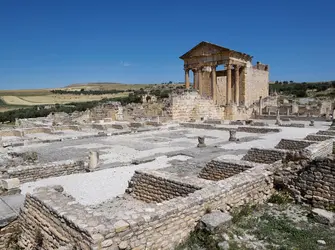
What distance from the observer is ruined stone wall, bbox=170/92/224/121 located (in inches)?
1037

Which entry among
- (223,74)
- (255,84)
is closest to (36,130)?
(223,74)

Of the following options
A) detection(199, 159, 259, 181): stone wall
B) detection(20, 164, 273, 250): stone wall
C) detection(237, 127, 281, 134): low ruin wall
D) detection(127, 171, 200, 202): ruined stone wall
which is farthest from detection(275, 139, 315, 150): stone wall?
detection(237, 127, 281, 134): low ruin wall

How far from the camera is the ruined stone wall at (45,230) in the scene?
4133 mm

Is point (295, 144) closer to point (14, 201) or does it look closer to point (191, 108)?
point (14, 201)

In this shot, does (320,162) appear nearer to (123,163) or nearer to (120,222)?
(120,222)

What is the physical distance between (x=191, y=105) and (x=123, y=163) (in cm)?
1779

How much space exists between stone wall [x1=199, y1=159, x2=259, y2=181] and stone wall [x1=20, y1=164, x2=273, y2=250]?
114 cm

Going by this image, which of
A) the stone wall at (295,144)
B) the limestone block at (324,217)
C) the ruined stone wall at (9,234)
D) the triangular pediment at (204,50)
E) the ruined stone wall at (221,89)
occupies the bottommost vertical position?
the ruined stone wall at (9,234)

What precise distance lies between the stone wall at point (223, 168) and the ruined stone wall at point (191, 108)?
18.0 meters

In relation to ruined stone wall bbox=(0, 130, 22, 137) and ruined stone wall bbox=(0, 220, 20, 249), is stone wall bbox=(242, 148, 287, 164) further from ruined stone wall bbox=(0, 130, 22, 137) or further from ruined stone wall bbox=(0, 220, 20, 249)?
ruined stone wall bbox=(0, 130, 22, 137)

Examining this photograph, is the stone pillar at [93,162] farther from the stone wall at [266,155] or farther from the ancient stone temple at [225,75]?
the ancient stone temple at [225,75]

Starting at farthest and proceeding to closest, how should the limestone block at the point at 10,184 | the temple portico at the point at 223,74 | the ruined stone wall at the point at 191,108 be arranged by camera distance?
1. the temple portico at the point at 223,74
2. the ruined stone wall at the point at 191,108
3. the limestone block at the point at 10,184

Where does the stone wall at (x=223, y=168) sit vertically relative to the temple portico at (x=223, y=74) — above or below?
below

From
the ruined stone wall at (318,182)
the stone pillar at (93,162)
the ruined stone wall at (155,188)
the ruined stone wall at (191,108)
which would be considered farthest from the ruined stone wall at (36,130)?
the ruined stone wall at (318,182)
